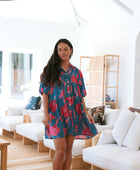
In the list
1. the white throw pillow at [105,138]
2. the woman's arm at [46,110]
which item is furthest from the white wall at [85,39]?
the woman's arm at [46,110]

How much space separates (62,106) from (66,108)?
4cm

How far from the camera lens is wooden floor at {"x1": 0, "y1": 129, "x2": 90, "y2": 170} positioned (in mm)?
4097

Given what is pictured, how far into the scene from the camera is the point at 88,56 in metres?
8.12

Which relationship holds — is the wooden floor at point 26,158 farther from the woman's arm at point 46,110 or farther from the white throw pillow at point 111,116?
the woman's arm at point 46,110

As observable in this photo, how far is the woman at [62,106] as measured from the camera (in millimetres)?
2789

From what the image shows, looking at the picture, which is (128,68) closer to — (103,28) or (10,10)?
(103,28)

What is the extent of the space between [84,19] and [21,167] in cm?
512

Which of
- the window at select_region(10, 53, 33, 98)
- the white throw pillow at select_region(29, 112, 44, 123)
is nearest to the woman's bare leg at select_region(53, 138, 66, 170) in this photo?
the white throw pillow at select_region(29, 112, 44, 123)

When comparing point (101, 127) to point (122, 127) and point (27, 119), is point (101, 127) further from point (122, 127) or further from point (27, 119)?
point (27, 119)

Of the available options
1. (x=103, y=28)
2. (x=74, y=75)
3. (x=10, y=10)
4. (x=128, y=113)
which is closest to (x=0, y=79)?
(x=10, y=10)

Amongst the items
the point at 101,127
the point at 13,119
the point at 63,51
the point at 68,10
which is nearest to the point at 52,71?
the point at 63,51

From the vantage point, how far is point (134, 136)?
143 inches

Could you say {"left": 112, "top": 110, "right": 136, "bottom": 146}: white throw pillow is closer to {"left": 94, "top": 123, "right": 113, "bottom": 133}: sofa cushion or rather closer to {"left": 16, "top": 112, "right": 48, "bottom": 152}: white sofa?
{"left": 94, "top": 123, "right": 113, "bottom": 133}: sofa cushion

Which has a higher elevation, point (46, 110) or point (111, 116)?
point (46, 110)
